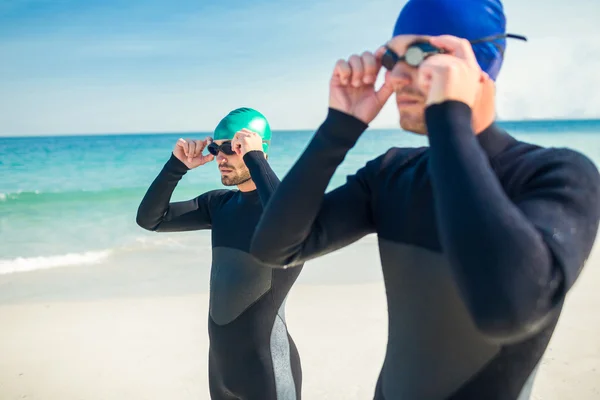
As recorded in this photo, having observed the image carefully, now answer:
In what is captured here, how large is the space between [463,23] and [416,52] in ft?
0.60

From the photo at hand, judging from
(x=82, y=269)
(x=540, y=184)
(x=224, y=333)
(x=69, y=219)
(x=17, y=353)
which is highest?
(x=540, y=184)

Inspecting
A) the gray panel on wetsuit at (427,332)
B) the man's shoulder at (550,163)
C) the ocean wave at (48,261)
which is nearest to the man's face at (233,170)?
the gray panel on wetsuit at (427,332)

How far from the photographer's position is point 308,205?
4.83 ft

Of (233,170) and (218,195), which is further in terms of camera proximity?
(218,195)

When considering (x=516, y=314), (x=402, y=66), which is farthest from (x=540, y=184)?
(x=402, y=66)

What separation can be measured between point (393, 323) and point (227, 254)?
181 centimetres

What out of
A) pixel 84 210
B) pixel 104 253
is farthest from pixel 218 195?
pixel 84 210

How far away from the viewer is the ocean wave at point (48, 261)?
33.8 ft

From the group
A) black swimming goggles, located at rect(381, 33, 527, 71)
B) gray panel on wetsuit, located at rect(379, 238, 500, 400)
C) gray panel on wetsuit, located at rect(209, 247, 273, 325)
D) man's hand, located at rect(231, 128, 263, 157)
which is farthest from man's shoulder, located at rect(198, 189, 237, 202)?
black swimming goggles, located at rect(381, 33, 527, 71)

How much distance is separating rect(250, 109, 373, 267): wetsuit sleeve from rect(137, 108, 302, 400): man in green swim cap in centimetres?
151

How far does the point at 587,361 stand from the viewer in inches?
206

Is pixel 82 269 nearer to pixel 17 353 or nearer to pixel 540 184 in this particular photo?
pixel 17 353

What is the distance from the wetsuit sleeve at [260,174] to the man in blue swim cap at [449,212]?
0.51m

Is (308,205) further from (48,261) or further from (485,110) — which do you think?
(48,261)
